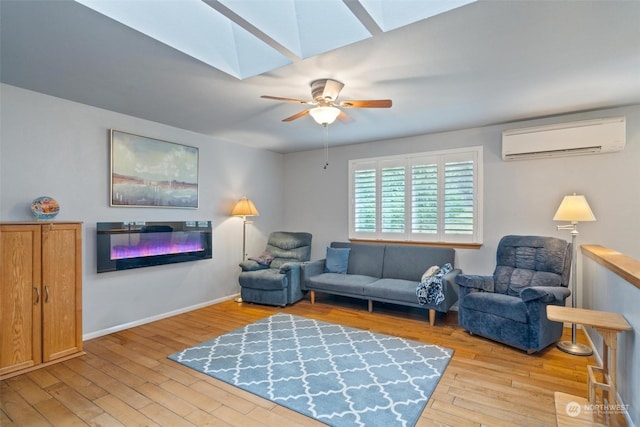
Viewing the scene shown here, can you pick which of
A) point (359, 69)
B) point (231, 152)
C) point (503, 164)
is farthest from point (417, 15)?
point (231, 152)

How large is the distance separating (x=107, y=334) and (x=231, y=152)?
3.04 m

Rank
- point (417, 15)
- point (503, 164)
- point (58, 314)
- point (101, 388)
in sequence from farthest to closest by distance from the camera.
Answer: point (503, 164), point (58, 314), point (101, 388), point (417, 15)

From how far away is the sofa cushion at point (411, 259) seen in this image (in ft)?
14.6

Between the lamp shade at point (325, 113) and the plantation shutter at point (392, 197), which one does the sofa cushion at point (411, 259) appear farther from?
the lamp shade at point (325, 113)

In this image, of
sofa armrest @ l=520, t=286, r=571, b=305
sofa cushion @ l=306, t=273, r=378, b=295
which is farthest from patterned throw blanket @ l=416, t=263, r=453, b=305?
sofa armrest @ l=520, t=286, r=571, b=305

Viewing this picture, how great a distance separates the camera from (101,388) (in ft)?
8.19

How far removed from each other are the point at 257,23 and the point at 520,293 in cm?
332

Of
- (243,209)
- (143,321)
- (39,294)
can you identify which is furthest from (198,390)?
Result: (243,209)

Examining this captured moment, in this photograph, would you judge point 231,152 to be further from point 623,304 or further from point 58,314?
point 623,304

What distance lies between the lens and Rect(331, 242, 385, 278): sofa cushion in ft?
16.1

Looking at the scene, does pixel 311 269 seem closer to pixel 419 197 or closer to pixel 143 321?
pixel 419 197

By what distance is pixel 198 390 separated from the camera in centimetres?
247

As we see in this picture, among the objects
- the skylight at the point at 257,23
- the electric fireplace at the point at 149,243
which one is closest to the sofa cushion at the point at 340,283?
the electric fireplace at the point at 149,243

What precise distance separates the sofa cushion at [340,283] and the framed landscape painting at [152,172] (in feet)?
6.92
